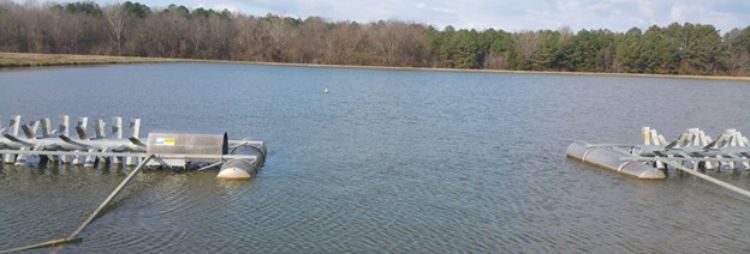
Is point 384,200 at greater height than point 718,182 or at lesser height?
lesser

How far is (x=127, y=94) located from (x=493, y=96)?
3029 centimetres

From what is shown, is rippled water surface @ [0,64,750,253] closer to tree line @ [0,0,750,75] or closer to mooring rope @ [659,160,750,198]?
mooring rope @ [659,160,750,198]

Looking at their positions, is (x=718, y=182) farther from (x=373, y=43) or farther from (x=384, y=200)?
(x=373, y=43)

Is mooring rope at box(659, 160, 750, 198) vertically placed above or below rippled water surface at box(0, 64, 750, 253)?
above

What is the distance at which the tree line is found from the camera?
121 metres

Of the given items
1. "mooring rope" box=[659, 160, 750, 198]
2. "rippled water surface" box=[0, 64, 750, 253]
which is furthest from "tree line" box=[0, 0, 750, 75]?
"mooring rope" box=[659, 160, 750, 198]

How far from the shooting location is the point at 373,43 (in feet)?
429

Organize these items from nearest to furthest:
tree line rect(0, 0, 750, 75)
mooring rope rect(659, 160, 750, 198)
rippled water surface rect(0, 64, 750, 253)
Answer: rippled water surface rect(0, 64, 750, 253) < mooring rope rect(659, 160, 750, 198) < tree line rect(0, 0, 750, 75)

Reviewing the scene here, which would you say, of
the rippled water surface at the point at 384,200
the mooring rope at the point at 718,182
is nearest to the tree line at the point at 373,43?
the rippled water surface at the point at 384,200

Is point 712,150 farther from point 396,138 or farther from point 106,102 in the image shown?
point 106,102

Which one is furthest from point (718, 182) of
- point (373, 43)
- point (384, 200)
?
point (373, 43)

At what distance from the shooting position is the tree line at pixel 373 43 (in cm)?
12069

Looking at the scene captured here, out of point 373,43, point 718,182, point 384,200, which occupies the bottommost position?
point 384,200

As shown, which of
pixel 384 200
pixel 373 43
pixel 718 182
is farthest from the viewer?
pixel 373 43
